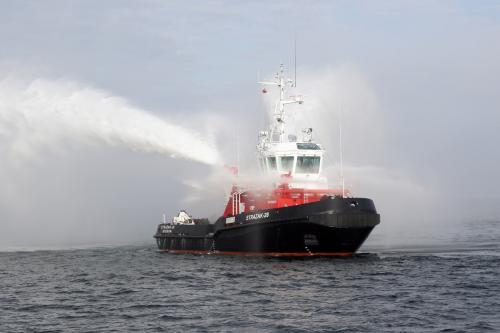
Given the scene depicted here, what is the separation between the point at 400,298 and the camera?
26234 mm

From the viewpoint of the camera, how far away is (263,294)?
2867 centimetres

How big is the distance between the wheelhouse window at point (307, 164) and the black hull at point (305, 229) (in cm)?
475

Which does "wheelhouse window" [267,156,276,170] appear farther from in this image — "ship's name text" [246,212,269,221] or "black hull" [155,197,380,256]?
"ship's name text" [246,212,269,221]

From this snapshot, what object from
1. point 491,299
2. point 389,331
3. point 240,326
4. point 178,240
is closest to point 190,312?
point 240,326

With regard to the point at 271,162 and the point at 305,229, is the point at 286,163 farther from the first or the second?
the point at 305,229

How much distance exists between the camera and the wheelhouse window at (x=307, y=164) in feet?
145

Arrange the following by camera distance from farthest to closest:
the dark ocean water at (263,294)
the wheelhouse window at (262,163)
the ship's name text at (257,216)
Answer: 1. the wheelhouse window at (262,163)
2. the ship's name text at (257,216)
3. the dark ocean water at (263,294)

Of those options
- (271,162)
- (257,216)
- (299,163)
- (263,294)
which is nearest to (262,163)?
(271,162)

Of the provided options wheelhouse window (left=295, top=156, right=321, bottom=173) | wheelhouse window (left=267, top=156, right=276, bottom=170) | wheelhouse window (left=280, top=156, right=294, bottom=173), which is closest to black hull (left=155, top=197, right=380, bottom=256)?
wheelhouse window (left=267, top=156, right=276, bottom=170)

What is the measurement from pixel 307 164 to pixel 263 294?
17.0 m

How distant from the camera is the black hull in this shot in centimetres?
3853

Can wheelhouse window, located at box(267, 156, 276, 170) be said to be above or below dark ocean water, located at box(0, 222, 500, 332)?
above

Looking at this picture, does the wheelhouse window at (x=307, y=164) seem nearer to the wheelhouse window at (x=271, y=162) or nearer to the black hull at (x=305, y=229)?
the wheelhouse window at (x=271, y=162)

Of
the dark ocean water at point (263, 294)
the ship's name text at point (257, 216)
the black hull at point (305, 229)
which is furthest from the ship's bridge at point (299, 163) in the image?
the dark ocean water at point (263, 294)
